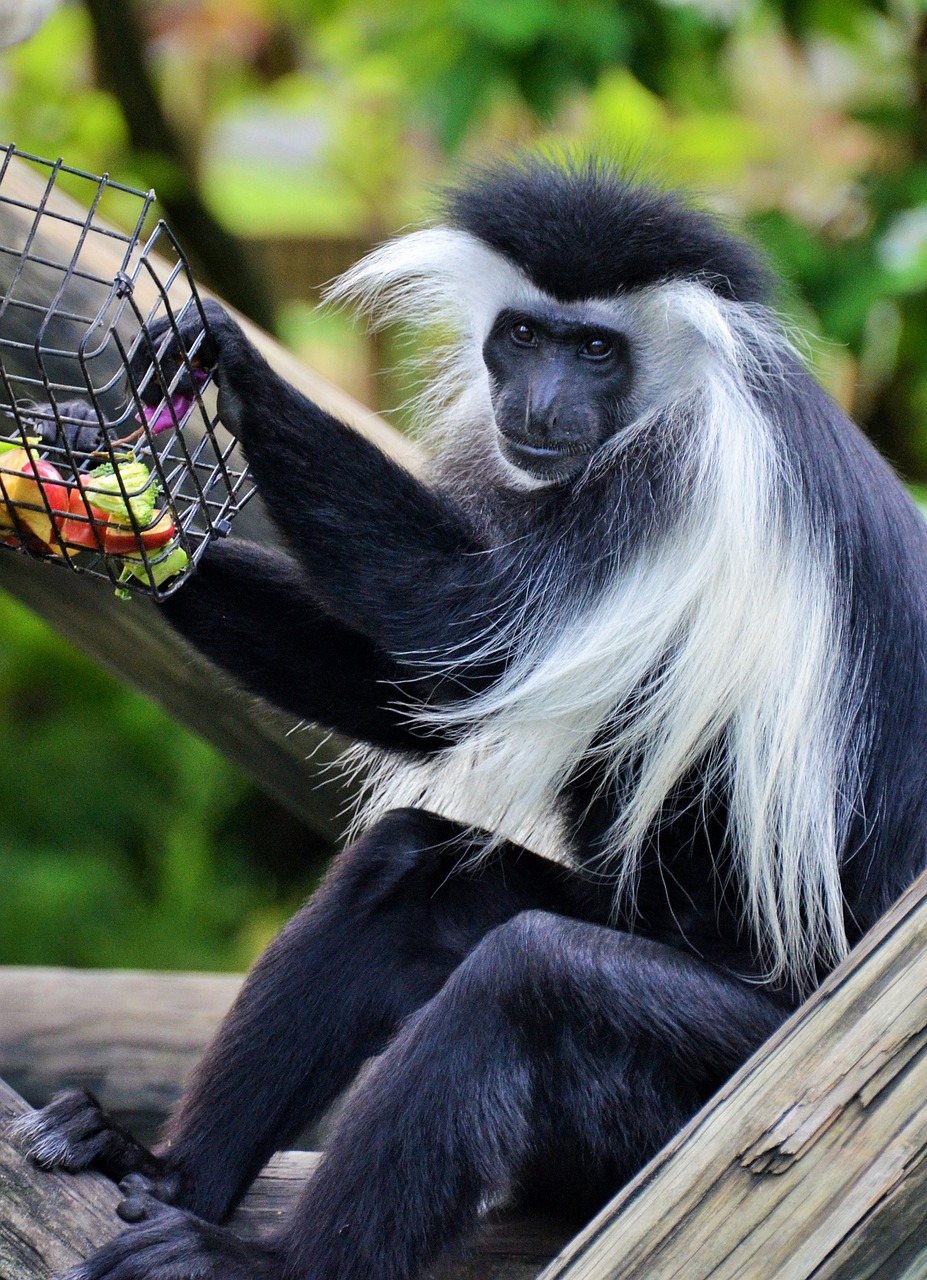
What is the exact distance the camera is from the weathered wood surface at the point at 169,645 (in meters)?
2.37

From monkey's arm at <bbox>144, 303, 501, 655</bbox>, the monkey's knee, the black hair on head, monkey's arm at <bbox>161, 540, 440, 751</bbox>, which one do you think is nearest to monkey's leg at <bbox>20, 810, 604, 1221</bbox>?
the monkey's knee

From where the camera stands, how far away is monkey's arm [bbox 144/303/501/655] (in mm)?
1812

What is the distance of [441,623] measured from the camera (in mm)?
1862

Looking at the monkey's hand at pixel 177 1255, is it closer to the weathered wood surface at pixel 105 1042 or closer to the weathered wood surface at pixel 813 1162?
the weathered wood surface at pixel 813 1162

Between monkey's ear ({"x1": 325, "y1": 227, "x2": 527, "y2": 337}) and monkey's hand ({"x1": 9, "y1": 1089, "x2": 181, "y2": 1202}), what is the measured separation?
1.30 meters

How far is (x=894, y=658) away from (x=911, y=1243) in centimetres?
84

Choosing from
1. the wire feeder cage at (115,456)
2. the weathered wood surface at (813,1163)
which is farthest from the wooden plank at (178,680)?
the weathered wood surface at (813,1163)

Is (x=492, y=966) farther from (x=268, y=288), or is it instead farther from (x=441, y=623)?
(x=268, y=288)

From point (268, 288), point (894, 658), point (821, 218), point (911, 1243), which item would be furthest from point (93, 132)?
point (911, 1243)

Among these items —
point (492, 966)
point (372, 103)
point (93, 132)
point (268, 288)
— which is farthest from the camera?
point (372, 103)

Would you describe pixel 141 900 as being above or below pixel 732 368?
below

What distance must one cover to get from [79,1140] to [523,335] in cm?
128

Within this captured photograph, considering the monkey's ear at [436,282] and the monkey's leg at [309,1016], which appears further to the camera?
the monkey's ear at [436,282]

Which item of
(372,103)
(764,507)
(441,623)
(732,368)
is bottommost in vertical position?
(441,623)
